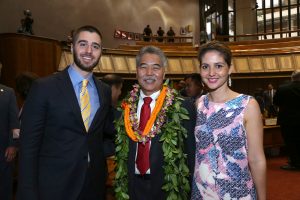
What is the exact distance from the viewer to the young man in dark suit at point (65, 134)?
1.86 m

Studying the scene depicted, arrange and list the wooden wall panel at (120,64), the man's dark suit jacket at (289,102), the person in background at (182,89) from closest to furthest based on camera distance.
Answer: the person in background at (182,89), the man's dark suit jacket at (289,102), the wooden wall panel at (120,64)

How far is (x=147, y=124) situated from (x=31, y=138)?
702 mm

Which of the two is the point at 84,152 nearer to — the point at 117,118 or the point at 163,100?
the point at 117,118

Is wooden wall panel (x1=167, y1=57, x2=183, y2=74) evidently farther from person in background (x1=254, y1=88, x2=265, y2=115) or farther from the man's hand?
the man's hand

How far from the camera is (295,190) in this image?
15.2ft

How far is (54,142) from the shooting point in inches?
75.5

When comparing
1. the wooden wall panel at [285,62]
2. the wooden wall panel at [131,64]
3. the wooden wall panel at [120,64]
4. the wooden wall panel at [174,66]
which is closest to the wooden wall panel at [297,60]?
the wooden wall panel at [285,62]

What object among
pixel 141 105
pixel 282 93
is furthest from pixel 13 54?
pixel 141 105

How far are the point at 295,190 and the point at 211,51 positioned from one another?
3488 millimetres

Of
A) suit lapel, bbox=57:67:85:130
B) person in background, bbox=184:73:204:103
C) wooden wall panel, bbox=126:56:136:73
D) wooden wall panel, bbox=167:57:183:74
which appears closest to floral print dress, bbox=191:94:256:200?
suit lapel, bbox=57:67:85:130

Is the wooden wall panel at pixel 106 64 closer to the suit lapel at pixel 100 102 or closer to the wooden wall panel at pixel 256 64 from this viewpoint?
the wooden wall panel at pixel 256 64

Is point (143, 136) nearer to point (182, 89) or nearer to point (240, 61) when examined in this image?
point (182, 89)

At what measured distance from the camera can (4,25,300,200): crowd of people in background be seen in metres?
1.89

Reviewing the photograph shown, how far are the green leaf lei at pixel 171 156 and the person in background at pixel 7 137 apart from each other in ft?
4.73
